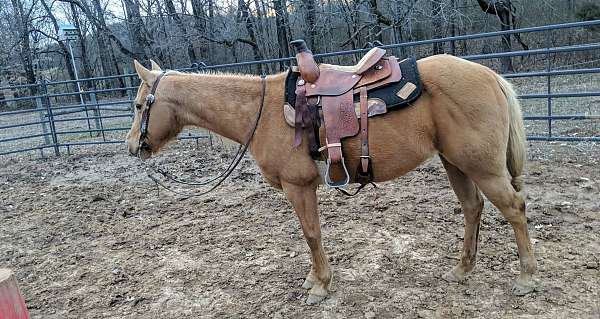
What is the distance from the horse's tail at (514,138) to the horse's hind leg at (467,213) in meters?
0.26

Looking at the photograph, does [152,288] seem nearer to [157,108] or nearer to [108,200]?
[157,108]

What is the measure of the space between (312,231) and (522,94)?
5.55m

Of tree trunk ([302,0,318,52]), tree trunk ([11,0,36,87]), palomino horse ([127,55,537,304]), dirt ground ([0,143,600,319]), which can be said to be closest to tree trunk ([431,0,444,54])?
tree trunk ([302,0,318,52])

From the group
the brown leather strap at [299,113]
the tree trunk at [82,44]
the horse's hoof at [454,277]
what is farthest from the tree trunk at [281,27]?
the horse's hoof at [454,277]

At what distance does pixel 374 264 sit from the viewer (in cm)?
315

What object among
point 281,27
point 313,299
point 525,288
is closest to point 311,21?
point 281,27

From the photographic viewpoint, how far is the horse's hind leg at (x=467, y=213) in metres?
2.83

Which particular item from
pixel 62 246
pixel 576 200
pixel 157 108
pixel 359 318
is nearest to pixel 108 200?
pixel 62 246

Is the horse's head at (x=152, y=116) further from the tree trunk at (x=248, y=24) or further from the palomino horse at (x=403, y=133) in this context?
the tree trunk at (x=248, y=24)

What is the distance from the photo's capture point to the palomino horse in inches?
96.9

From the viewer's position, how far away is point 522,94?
6930mm

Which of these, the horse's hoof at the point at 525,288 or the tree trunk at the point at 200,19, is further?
the tree trunk at the point at 200,19

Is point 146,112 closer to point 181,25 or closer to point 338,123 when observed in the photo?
point 338,123

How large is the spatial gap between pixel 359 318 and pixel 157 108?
1.77 metres
